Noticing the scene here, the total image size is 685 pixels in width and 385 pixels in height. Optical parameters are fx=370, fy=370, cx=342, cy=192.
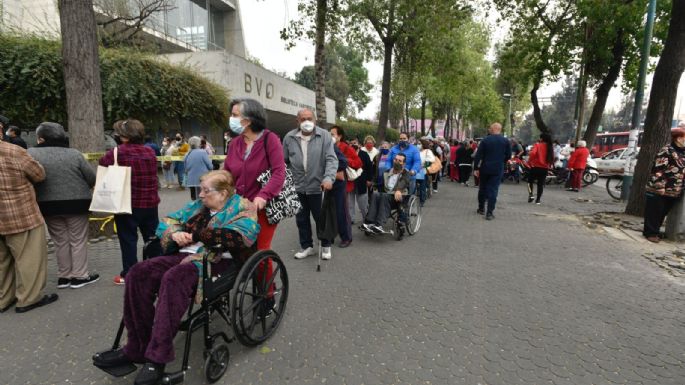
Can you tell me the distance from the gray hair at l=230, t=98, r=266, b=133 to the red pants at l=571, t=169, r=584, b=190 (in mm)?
13083

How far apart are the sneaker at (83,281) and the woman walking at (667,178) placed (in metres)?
7.84

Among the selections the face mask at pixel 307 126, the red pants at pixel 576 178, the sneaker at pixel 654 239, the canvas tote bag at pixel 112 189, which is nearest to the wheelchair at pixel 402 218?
the face mask at pixel 307 126

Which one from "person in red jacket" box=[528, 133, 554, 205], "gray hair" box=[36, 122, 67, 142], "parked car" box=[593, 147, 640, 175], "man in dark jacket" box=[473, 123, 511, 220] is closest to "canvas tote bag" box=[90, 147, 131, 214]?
"gray hair" box=[36, 122, 67, 142]

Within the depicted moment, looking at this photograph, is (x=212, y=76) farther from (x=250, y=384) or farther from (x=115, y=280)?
(x=250, y=384)

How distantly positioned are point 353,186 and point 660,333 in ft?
15.4

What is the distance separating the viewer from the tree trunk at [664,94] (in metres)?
6.92

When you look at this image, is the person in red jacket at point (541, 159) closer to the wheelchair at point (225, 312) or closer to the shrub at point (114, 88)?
the wheelchair at point (225, 312)

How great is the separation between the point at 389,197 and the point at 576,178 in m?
10.2

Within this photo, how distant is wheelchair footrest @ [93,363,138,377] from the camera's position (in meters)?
2.25

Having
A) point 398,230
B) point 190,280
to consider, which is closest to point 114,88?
point 398,230

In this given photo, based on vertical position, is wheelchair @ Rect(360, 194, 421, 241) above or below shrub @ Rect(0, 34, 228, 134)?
below

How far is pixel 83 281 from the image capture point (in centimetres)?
407

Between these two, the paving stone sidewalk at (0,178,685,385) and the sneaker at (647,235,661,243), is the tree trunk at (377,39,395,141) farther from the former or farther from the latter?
the paving stone sidewalk at (0,178,685,385)

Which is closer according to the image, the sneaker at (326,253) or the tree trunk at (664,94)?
the sneaker at (326,253)
